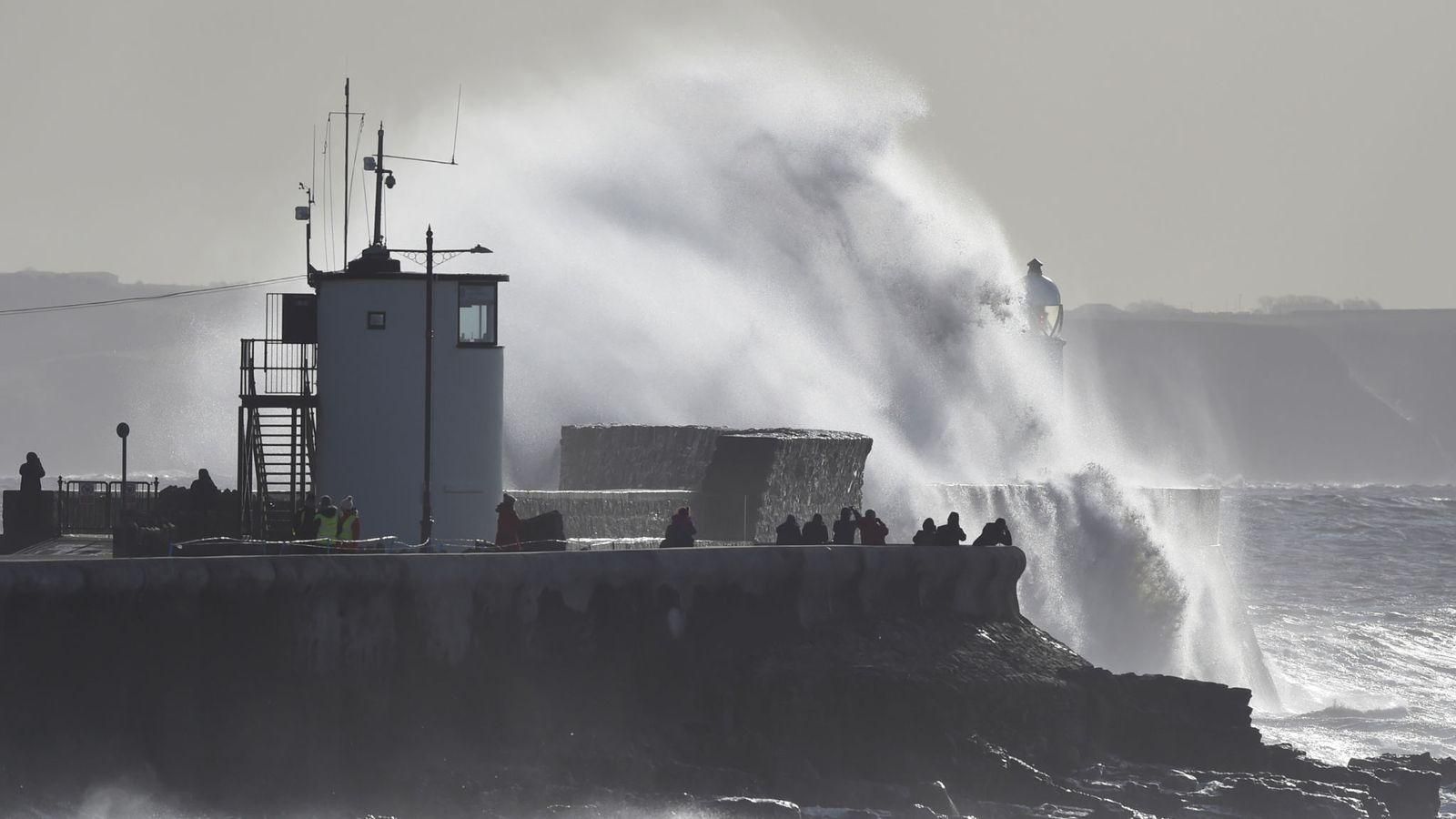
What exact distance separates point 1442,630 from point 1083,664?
68.5 feet

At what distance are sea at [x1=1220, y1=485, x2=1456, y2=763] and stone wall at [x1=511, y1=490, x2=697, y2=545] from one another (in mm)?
7725

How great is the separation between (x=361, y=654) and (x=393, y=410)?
153 inches

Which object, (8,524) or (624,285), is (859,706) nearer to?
(8,524)

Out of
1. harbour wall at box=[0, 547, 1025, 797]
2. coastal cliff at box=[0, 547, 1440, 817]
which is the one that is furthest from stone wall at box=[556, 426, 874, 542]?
harbour wall at box=[0, 547, 1025, 797]

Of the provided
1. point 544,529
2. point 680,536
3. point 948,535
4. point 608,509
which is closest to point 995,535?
point 948,535

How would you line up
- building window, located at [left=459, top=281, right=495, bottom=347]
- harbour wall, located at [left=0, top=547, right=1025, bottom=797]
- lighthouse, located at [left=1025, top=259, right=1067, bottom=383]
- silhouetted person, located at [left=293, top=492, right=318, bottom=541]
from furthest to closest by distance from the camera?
lighthouse, located at [left=1025, top=259, right=1067, bottom=383]
building window, located at [left=459, top=281, right=495, bottom=347]
silhouetted person, located at [left=293, top=492, right=318, bottom=541]
harbour wall, located at [left=0, top=547, right=1025, bottom=797]

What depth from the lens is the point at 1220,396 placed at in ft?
650

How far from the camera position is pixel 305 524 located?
19422 millimetres

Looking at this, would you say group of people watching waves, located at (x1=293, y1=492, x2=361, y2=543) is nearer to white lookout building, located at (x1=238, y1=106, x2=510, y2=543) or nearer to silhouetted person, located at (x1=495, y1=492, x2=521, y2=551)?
silhouetted person, located at (x1=495, y1=492, x2=521, y2=551)

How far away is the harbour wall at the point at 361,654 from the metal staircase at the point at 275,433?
3.63 meters

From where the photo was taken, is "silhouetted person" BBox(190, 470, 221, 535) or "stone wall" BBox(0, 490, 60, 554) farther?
"stone wall" BBox(0, 490, 60, 554)

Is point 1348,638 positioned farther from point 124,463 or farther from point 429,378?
point 124,463

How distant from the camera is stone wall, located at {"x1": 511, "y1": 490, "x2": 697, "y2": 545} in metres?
24.7

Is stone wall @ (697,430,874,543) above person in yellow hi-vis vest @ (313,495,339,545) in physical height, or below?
above
